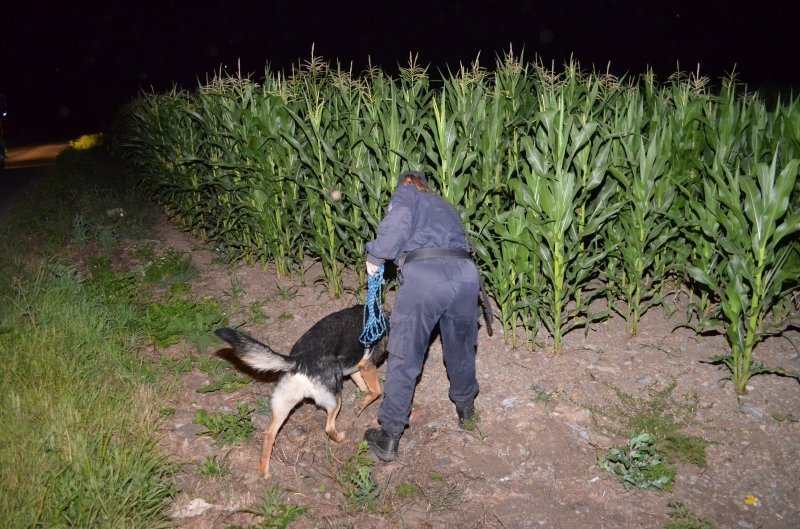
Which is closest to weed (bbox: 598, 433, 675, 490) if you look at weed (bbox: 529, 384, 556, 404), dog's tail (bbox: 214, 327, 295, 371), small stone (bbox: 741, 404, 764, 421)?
weed (bbox: 529, 384, 556, 404)

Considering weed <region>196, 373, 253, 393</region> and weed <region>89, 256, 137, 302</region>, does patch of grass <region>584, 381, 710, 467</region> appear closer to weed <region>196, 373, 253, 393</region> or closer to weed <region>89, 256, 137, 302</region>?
weed <region>196, 373, 253, 393</region>

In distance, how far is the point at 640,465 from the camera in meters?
4.08

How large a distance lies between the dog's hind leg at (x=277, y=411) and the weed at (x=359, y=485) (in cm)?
56

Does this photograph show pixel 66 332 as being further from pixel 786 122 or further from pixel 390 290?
pixel 786 122

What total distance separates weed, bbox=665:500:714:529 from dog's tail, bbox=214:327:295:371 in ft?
8.87

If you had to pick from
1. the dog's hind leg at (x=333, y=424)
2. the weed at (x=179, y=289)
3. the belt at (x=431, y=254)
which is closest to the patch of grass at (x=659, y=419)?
the belt at (x=431, y=254)

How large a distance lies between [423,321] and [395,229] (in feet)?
2.26

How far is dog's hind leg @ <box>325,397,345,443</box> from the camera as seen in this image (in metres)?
4.54

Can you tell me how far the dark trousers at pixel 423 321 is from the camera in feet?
13.7

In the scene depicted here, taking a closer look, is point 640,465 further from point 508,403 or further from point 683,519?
point 508,403

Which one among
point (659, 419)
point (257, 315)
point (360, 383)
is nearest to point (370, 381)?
point (360, 383)

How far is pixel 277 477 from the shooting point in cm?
431

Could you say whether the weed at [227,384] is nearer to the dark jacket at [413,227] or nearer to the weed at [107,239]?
the dark jacket at [413,227]

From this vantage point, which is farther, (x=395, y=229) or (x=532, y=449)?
(x=532, y=449)
